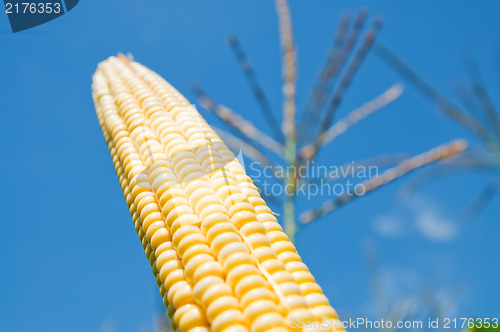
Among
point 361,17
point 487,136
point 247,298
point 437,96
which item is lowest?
point 247,298

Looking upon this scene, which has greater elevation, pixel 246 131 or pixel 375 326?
pixel 246 131

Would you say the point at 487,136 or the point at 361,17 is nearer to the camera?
the point at 487,136

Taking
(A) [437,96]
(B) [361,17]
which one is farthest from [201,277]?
(B) [361,17]

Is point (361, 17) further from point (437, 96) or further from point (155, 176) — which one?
point (155, 176)

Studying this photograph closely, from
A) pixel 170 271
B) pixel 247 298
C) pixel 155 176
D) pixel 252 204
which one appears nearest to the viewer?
pixel 247 298

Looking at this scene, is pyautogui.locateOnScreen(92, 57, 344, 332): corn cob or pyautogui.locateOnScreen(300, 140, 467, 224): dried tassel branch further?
pyautogui.locateOnScreen(300, 140, 467, 224): dried tassel branch

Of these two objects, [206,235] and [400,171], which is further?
[400,171]

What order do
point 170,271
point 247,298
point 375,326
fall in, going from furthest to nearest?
1. point 375,326
2. point 170,271
3. point 247,298

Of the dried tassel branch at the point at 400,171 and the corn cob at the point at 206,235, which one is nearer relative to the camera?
the corn cob at the point at 206,235
